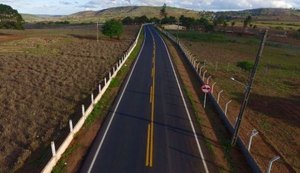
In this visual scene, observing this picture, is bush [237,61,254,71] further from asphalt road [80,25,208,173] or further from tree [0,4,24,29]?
tree [0,4,24,29]

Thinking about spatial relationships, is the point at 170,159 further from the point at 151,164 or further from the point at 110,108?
the point at 110,108

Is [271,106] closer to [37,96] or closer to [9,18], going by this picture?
[37,96]

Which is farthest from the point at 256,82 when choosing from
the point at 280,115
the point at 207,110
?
the point at 207,110

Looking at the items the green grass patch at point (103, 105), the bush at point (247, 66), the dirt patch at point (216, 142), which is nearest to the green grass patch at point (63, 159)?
the green grass patch at point (103, 105)

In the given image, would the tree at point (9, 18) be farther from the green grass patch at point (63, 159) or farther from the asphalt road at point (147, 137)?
the green grass patch at point (63, 159)

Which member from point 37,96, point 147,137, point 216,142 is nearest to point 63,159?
point 147,137

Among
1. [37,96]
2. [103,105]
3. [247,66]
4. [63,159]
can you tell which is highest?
[63,159]
